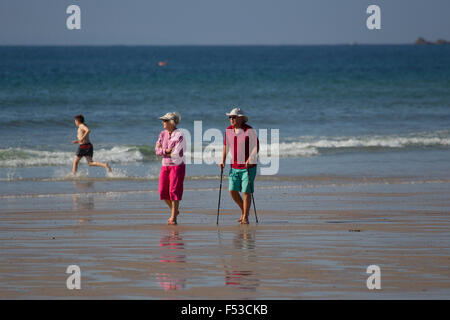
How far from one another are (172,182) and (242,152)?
3.33 feet

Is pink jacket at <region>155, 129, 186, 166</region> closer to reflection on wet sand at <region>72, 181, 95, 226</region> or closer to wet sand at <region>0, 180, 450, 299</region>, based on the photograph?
wet sand at <region>0, 180, 450, 299</region>

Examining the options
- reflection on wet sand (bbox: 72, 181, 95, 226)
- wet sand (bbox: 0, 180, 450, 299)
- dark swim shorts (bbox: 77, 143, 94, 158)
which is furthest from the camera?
dark swim shorts (bbox: 77, 143, 94, 158)

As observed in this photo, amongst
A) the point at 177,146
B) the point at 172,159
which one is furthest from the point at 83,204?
the point at 177,146

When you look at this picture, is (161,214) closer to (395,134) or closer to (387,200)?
(387,200)

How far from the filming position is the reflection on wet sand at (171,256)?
22.0 ft

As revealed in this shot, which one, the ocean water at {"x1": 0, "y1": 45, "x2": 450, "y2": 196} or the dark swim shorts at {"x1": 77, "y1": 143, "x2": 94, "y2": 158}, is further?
the ocean water at {"x1": 0, "y1": 45, "x2": 450, "y2": 196}

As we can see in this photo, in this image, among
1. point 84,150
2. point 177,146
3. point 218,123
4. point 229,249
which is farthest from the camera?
Result: point 218,123

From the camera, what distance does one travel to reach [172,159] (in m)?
9.71

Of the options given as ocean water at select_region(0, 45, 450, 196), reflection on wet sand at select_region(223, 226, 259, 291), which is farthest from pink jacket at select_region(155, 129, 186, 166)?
ocean water at select_region(0, 45, 450, 196)

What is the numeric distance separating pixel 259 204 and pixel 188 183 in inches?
119

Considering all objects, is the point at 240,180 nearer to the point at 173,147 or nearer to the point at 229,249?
the point at 173,147

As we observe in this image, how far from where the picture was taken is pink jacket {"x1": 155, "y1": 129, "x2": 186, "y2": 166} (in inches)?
380

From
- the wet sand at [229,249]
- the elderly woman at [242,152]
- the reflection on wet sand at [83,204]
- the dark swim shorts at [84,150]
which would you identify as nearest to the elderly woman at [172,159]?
the wet sand at [229,249]
